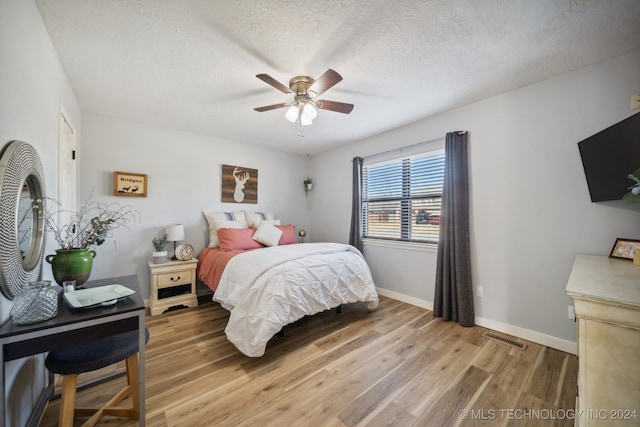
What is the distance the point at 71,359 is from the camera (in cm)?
114

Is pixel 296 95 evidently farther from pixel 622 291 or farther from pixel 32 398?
pixel 32 398

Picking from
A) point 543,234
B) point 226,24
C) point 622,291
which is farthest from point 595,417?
point 226,24

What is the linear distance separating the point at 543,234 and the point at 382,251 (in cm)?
182

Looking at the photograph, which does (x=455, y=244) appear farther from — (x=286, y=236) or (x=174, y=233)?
(x=174, y=233)

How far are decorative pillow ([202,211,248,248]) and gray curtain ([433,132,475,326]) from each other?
284cm

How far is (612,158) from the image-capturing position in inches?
67.5

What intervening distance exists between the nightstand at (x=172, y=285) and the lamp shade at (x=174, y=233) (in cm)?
31

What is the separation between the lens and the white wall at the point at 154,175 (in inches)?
114

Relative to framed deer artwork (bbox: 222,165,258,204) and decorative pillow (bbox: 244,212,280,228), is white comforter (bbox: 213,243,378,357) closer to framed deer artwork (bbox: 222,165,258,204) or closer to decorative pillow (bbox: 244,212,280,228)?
decorative pillow (bbox: 244,212,280,228)

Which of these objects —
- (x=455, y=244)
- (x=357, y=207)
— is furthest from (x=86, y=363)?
(x=357, y=207)

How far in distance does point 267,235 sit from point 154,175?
68.4 inches

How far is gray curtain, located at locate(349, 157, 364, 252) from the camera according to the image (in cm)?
383

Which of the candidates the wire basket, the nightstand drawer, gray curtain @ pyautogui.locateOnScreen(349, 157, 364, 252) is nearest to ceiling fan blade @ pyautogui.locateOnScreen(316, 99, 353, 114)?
gray curtain @ pyautogui.locateOnScreen(349, 157, 364, 252)

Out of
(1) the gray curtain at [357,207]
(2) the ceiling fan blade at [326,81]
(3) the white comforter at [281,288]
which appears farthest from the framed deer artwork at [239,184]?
(2) the ceiling fan blade at [326,81]
